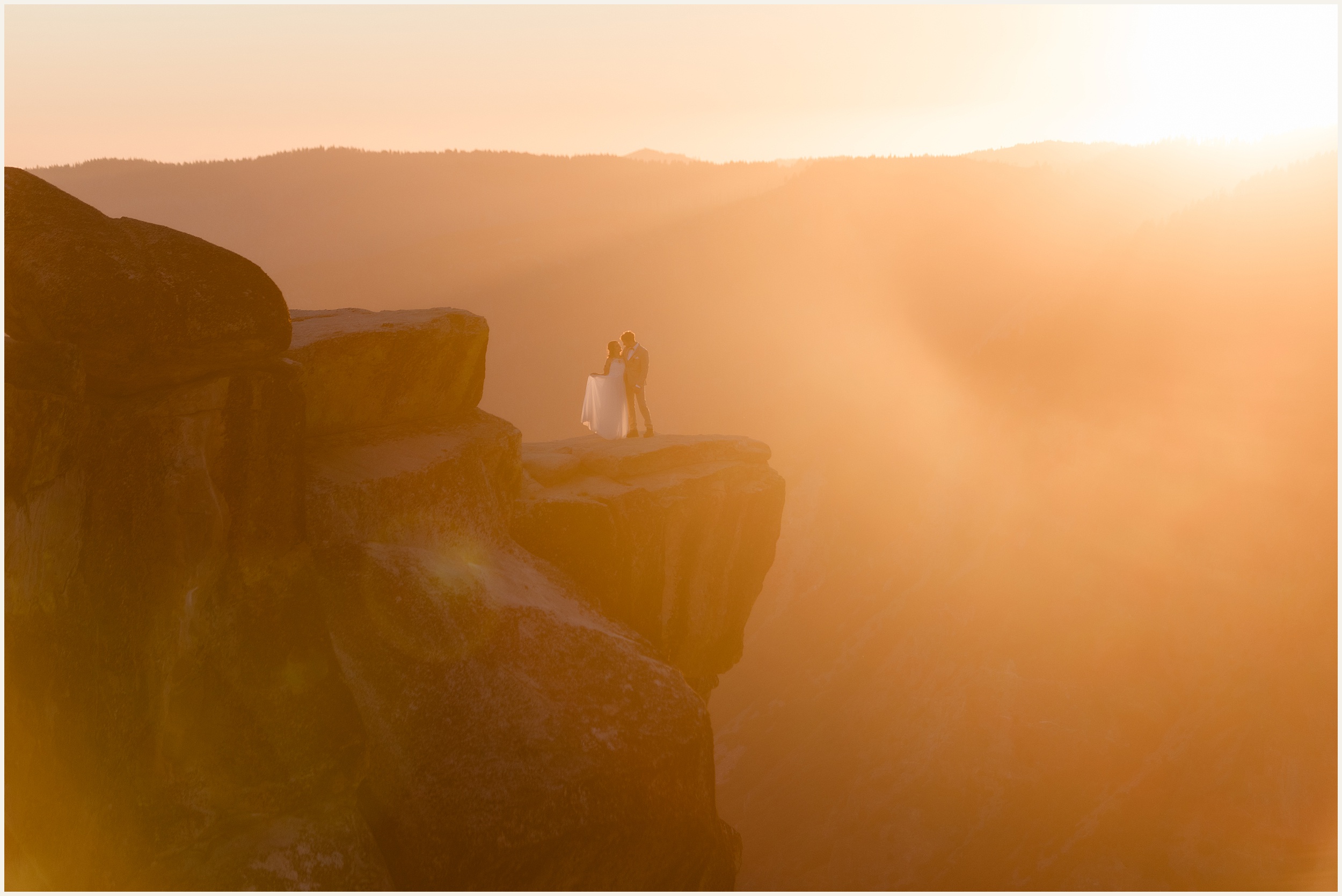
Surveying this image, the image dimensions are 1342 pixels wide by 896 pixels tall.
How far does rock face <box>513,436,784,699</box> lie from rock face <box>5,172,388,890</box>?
386 centimetres

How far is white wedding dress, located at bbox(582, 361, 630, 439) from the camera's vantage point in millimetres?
15875

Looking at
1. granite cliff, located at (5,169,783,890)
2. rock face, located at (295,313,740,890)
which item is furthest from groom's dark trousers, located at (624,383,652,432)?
granite cliff, located at (5,169,783,890)

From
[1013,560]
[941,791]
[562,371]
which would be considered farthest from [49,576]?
[562,371]

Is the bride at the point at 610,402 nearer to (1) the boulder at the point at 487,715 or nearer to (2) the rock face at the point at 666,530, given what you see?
(2) the rock face at the point at 666,530

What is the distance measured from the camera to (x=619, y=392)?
1594cm

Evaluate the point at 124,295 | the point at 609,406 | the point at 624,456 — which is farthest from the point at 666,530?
the point at 124,295

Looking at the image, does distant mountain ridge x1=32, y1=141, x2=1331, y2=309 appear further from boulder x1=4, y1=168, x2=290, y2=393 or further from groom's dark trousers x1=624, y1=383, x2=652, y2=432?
boulder x1=4, y1=168, x2=290, y2=393

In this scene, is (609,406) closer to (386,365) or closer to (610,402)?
(610,402)

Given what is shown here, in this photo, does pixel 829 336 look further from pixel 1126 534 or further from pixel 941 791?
pixel 941 791

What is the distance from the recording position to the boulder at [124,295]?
8812 millimetres

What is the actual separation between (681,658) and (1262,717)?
63.2ft

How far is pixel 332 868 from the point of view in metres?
9.22

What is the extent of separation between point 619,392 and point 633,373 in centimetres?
42

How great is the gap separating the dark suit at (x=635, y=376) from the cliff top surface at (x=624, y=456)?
0.57 meters
